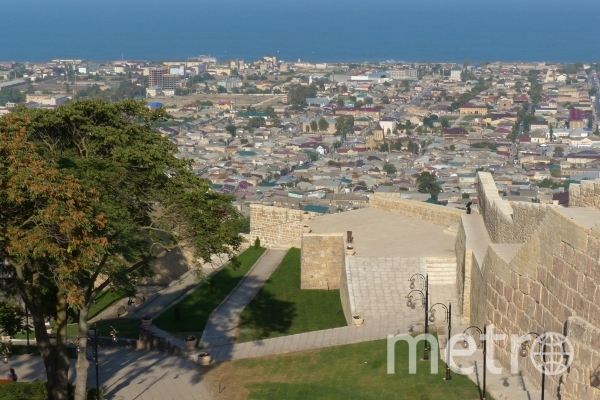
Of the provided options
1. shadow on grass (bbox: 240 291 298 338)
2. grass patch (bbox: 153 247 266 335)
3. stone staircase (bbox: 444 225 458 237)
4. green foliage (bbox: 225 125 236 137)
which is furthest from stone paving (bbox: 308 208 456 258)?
green foliage (bbox: 225 125 236 137)

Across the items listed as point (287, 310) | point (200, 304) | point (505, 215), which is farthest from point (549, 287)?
point (200, 304)

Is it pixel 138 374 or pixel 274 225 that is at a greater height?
pixel 274 225

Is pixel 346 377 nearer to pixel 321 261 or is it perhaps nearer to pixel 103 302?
pixel 321 261

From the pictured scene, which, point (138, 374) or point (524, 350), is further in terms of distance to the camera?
point (138, 374)

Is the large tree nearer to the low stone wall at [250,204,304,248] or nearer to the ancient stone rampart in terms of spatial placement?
the ancient stone rampart

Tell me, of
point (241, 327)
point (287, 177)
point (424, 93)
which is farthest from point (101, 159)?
point (424, 93)

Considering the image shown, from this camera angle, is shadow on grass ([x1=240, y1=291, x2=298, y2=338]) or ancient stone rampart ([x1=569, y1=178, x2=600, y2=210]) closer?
ancient stone rampart ([x1=569, y1=178, x2=600, y2=210])
